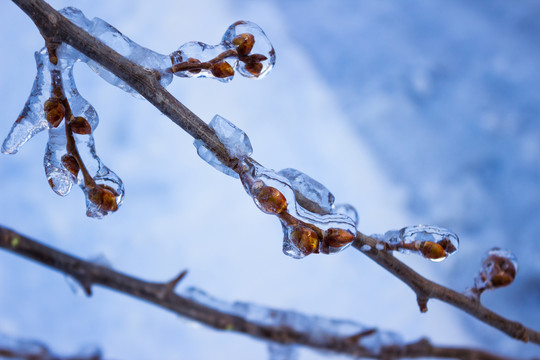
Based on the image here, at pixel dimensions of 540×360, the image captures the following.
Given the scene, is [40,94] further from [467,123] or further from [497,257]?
[467,123]

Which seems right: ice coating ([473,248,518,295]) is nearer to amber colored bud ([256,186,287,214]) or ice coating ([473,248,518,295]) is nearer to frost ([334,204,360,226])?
frost ([334,204,360,226])

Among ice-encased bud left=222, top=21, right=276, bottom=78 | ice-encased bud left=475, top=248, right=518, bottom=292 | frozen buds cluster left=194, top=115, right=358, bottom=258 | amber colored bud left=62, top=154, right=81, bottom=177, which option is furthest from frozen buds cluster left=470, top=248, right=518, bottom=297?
amber colored bud left=62, top=154, right=81, bottom=177

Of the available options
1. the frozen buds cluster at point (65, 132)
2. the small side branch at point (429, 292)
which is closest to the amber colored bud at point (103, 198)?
the frozen buds cluster at point (65, 132)

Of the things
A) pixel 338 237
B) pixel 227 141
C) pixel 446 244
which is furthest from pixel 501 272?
pixel 227 141

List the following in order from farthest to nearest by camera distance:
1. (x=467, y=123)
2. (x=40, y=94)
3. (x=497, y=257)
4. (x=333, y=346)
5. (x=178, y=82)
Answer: (x=467, y=123)
(x=178, y=82)
(x=333, y=346)
(x=497, y=257)
(x=40, y=94)

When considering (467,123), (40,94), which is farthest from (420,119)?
(40,94)
